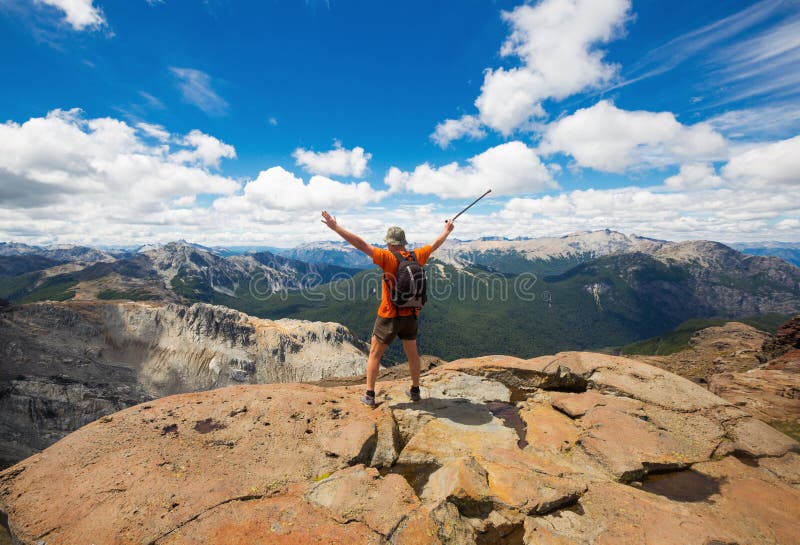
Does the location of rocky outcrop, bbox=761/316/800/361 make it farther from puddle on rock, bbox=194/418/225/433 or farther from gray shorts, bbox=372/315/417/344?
puddle on rock, bbox=194/418/225/433

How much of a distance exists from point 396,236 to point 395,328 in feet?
8.64

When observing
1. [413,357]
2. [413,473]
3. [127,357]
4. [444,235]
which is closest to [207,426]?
[413,473]

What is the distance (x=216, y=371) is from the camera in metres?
105

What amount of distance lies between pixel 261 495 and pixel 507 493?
445 centimetres

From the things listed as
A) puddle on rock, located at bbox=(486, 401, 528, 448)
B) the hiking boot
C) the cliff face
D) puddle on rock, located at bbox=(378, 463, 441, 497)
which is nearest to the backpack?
the hiking boot

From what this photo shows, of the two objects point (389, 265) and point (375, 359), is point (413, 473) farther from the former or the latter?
point (389, 265)

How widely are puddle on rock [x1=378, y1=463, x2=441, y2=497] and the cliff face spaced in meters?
80.4

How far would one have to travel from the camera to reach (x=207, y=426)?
8.21m

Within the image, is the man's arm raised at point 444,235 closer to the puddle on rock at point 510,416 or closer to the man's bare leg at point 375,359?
the man's bare leg at point 375,359

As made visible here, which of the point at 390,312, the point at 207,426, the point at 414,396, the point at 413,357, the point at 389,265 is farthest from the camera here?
the point at 414,396

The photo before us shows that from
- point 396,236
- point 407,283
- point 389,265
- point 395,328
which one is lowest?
point 395,328

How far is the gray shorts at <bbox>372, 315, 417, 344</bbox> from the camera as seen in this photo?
957 centimetres

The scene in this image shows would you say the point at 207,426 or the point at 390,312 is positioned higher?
the point at 390,312

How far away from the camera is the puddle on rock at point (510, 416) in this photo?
28.6ft
